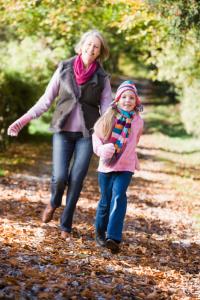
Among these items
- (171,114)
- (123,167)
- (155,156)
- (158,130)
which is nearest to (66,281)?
(123,167)

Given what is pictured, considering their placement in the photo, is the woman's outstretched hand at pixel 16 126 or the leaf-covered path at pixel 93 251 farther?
the woman's outstretched hand at pixel 16 126

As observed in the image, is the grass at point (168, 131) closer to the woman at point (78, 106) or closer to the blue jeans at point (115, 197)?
the woman at point (78, 106)

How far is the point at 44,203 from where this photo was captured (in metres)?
10.2

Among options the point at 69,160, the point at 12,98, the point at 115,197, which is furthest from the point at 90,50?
the point at 12,98

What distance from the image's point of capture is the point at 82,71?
6605 millimetres

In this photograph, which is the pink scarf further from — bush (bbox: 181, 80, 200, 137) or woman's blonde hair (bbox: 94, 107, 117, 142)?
bush (bbox: 181, 80, 200, 137)

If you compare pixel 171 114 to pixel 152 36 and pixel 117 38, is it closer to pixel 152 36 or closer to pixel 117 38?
pixel 117 38

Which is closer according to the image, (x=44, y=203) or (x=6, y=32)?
(x=44, y=203)

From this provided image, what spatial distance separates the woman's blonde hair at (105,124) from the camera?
6199 mm

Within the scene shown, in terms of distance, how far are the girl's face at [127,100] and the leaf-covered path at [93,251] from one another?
1648 millimetres

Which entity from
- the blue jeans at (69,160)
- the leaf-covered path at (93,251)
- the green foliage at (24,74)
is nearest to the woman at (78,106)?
the blue jeans at (69,160)

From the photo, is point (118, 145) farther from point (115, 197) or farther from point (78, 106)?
point (78, 106)

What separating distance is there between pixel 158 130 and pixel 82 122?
80.2 ft

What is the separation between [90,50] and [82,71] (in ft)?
0.85
